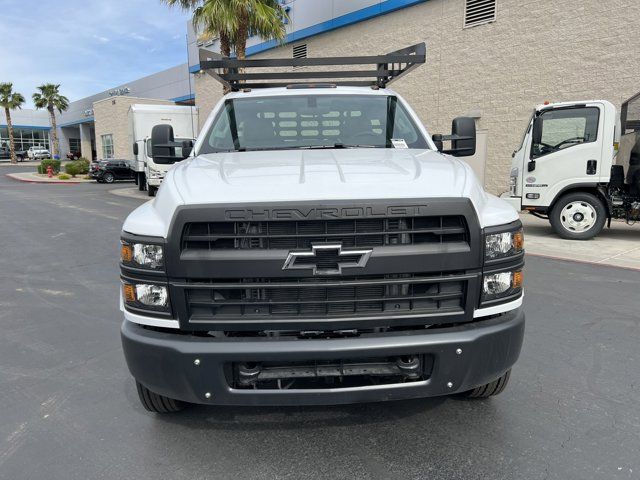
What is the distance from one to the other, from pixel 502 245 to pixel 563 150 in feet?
25.5

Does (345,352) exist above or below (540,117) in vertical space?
below

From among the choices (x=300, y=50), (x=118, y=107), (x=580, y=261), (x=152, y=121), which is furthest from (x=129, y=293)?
(x=118, y=107)

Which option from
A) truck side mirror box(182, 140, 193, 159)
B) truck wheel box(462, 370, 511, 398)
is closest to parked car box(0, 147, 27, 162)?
truck side mirror box(182, 140, 193, 159)

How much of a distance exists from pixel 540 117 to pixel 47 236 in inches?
399

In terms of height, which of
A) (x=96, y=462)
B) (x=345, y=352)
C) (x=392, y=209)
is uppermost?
(x=392, y=209)

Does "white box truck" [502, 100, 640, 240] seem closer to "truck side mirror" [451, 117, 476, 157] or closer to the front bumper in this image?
"truck side mirror" [451, 117, 476, 157]

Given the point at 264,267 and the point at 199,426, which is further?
the point at 199,426

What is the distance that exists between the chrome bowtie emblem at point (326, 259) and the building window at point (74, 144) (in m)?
73.3

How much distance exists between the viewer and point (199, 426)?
2865mm

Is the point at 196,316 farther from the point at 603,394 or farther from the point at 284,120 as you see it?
the point at 603,394

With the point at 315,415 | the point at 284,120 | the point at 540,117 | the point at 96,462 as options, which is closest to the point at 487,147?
the point at 540,117

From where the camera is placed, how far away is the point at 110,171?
28531 mm

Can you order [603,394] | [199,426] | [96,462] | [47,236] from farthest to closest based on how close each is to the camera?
[47,236]
[603,394]
[199,426]
[96,462]

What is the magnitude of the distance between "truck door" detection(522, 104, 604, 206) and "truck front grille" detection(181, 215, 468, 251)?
7782mm
